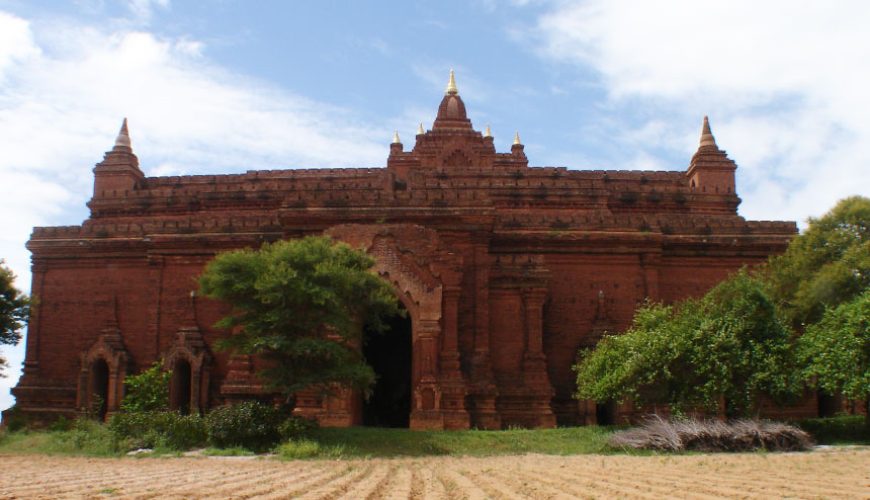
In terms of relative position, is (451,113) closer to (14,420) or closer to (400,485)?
(14,420)

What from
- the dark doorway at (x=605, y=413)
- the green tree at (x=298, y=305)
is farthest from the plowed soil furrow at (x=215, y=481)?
the dark doorway at (x=605, y=413)

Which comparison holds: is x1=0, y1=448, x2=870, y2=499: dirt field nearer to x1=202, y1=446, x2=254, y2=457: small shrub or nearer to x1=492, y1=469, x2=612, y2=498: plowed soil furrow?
x1=492, y1=469, x2=612, y2=498: plowed soil furrow

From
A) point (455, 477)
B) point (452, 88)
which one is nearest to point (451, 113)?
point (452, 88)

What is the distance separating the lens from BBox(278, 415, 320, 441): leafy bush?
20859mm

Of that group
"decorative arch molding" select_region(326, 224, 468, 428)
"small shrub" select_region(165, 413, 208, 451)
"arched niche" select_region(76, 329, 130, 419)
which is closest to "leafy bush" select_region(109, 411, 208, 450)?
"small shrub" select_region(165, 413, 208, 451)

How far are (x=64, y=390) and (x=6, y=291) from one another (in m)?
5.15

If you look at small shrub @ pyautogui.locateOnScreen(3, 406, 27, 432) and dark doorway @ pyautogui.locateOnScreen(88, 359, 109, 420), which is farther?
small shrub @ pyautogui.locateOnScreen(3, 406, 27, 432)

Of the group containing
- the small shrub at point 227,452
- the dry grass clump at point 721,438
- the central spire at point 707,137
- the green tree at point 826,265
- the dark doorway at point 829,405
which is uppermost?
the central spire at point 707,137

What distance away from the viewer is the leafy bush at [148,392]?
2723cm

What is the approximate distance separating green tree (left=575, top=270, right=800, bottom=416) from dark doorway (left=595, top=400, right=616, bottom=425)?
4.82 meters

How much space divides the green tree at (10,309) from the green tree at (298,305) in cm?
793

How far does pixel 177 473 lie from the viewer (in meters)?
14.7

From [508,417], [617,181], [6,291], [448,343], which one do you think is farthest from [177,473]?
[617,181]

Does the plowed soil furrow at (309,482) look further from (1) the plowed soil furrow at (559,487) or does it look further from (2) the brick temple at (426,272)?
(2) the brick temple at (426,272)
